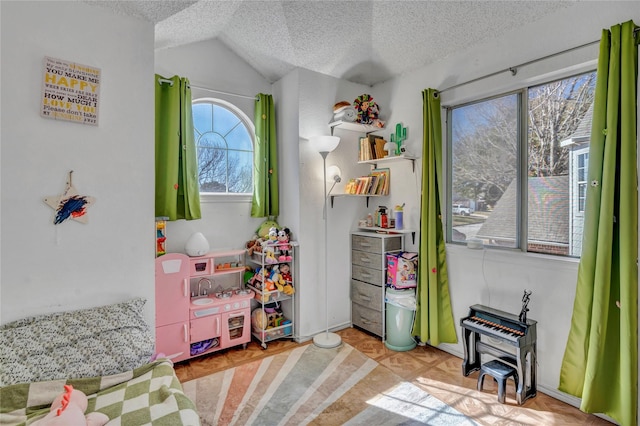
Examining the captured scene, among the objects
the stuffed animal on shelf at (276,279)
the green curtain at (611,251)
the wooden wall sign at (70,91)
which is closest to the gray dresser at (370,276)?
the stuffed animal on shelf at (276,279)

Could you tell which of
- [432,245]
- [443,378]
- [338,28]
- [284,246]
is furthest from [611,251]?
[338,28]

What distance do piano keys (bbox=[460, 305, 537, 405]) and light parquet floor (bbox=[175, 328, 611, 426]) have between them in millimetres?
108

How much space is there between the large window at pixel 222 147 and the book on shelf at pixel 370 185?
41.9 inches

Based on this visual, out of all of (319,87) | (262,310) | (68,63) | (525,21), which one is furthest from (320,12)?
(262,310)

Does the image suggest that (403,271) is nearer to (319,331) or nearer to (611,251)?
(319,331)

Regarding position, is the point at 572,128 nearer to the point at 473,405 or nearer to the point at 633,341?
the point at 633,341

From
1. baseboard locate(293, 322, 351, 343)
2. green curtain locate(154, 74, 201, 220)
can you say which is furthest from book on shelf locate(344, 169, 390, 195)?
green curtain locate(154, 74, 201, 220)

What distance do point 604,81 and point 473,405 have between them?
2.19 metres

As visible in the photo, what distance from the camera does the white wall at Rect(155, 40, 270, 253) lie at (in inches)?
114

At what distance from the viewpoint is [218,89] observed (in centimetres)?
315

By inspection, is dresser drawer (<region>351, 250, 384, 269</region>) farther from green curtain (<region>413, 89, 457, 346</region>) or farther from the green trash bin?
green curtain (<region>413, 89, 457, 346</region>)

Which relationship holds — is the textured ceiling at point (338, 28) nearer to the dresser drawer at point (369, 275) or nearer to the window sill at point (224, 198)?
the window sill at point (224, 198)

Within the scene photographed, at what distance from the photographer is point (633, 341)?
1773 millimetres

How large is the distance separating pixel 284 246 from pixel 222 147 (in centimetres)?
118
